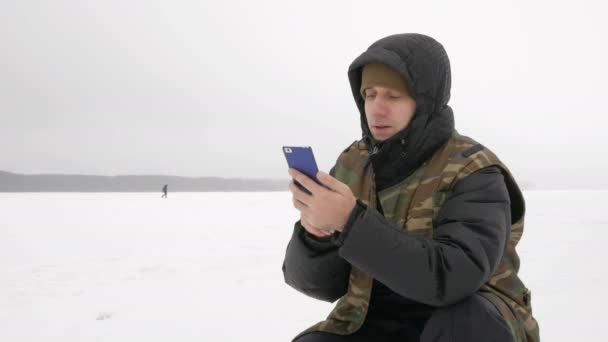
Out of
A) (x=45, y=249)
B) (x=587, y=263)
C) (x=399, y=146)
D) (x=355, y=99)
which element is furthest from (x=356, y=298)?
(x=45, y=249)

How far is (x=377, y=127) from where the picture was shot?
6.22 feet

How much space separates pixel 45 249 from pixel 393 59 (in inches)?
355

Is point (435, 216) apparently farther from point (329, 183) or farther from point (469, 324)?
point (329, 183)

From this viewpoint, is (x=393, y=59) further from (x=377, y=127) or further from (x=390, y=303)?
(x=390, y=303)

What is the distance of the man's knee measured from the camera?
4.66 feet

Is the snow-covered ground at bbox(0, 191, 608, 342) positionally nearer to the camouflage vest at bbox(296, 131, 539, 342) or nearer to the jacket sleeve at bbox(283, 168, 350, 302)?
the jacket sleeve at bbox(283, 168, 350, 302)

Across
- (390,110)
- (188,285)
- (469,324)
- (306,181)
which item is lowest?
(188,285)

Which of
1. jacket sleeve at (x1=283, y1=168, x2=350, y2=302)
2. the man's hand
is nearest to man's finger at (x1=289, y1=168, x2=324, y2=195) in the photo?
the man's hand

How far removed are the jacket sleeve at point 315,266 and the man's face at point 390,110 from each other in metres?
0.56

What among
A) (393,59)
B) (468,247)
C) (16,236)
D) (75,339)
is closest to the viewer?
(468,247)

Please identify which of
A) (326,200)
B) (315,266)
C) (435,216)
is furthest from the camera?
(315,266)

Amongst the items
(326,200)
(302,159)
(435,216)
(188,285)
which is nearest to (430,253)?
(435,216)

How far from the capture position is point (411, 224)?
1.67 metres

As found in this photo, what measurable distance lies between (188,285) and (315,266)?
425 cm
